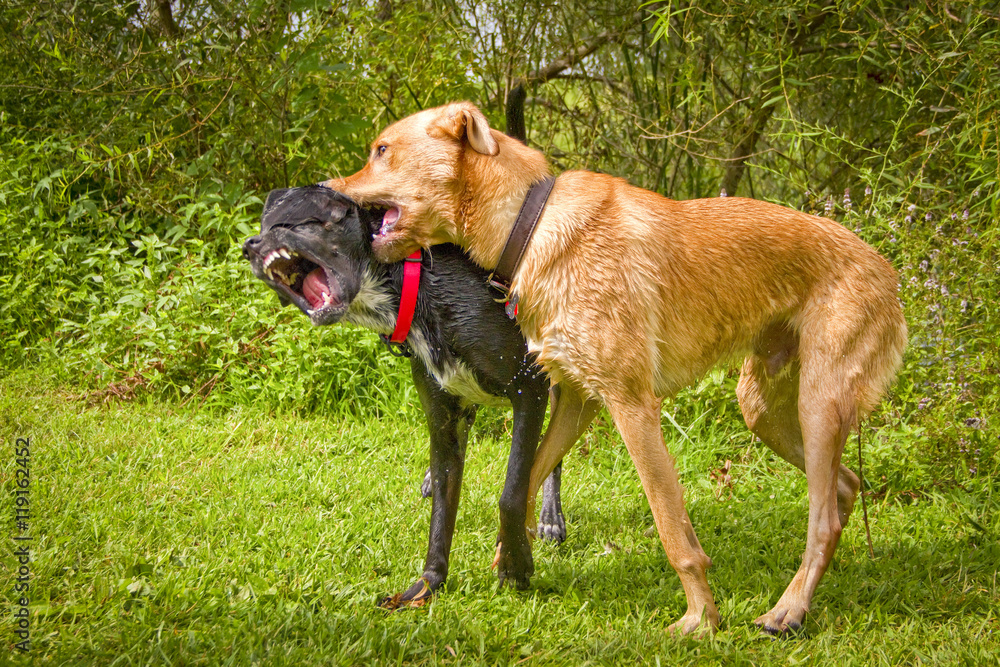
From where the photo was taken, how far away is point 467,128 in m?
3.23

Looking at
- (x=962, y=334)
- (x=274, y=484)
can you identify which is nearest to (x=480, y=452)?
(x=274, y=484)

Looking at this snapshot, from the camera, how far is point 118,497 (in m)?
4.15

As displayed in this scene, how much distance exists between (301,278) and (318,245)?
0.73 ft

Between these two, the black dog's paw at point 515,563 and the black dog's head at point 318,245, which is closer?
the black dog's head at point 318,245

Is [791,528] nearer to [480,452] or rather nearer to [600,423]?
[600,423]

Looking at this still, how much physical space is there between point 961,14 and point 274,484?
4.75 m

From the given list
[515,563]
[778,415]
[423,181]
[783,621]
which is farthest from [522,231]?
[783,621]

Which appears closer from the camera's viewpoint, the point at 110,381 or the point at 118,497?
the point at 118,497

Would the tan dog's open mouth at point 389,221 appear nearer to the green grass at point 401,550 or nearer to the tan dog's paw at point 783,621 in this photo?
the green grass at point 401,550

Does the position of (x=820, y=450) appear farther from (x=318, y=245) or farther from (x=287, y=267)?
(x=287, y=267)

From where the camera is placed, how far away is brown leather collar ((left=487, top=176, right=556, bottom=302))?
3221 mm

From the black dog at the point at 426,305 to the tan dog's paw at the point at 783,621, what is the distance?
3.17 ft

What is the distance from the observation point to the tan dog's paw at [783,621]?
3310 mm

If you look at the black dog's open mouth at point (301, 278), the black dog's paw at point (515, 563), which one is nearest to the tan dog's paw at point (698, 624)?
the black dog's paw at point (515, 563)
